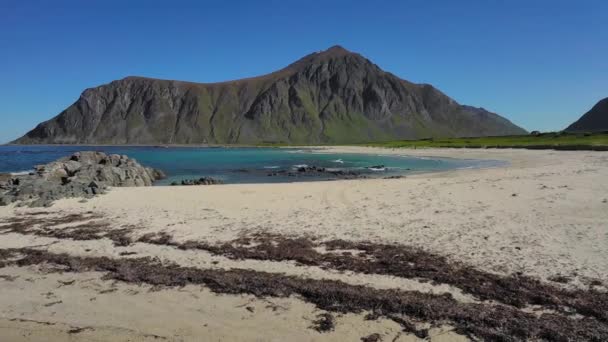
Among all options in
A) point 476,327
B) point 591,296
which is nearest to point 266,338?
point 476,327

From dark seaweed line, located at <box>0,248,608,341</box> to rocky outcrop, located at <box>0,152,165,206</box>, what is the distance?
36.5 feet

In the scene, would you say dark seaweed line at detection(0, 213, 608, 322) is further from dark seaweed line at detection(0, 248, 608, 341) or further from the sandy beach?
dark seaweed line at detection(0, 248, 608, 341)

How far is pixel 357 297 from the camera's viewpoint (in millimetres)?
8203

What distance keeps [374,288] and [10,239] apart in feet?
38.8

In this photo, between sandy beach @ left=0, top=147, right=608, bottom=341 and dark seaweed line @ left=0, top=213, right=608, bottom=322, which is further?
dark seaweed line @ left=0, top=213, right=608, bottom=322

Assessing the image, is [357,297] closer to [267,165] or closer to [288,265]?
[288,265]

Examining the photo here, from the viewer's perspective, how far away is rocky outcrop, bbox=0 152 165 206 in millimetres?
21000

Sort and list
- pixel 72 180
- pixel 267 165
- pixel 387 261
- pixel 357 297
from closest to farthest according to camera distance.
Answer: pixel 357 297 < pixel 387 261 < pixel 72 180 < pixel 267 165

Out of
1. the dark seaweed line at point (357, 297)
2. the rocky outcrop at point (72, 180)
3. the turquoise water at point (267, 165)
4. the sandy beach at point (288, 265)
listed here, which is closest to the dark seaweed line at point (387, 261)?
the sandy beach at point (288, 265)

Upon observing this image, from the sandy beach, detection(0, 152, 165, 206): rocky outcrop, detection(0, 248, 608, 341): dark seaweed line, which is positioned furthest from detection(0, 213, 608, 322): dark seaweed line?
detection(0, 152, 165, 206): rocky outcrop

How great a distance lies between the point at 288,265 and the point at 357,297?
8.29 ft

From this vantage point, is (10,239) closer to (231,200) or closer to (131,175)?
(231,200)

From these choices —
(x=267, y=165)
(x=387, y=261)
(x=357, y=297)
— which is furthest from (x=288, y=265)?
(x=267, y=165)

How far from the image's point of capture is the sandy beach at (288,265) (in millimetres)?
7309
